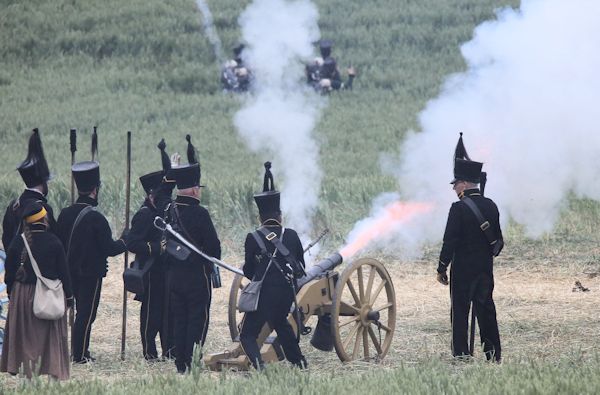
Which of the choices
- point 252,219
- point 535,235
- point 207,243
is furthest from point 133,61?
point 207,243

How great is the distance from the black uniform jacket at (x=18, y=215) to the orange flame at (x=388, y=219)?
11.4 ft

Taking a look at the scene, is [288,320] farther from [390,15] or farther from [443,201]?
[390,15]

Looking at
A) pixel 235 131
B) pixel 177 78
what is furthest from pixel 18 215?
pixel 177 78

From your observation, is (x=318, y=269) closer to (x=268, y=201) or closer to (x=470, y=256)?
(x=268, y=201)

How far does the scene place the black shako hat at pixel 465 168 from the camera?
1044 cm

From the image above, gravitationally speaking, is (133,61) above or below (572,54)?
above

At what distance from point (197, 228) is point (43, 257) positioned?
1.40m

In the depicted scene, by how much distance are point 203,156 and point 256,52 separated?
802 cm

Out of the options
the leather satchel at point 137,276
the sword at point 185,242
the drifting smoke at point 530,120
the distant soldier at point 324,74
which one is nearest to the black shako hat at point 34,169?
the sword at point 185,242

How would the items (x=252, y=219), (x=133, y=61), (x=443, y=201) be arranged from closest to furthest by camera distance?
(x=443, y=201) < (x=252, y=219) < (x=133, y=61)

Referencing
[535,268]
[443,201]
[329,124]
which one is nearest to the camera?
[443,201]

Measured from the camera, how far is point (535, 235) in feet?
54.3

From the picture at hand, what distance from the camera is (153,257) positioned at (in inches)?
442

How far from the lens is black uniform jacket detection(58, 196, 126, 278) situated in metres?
11.0
